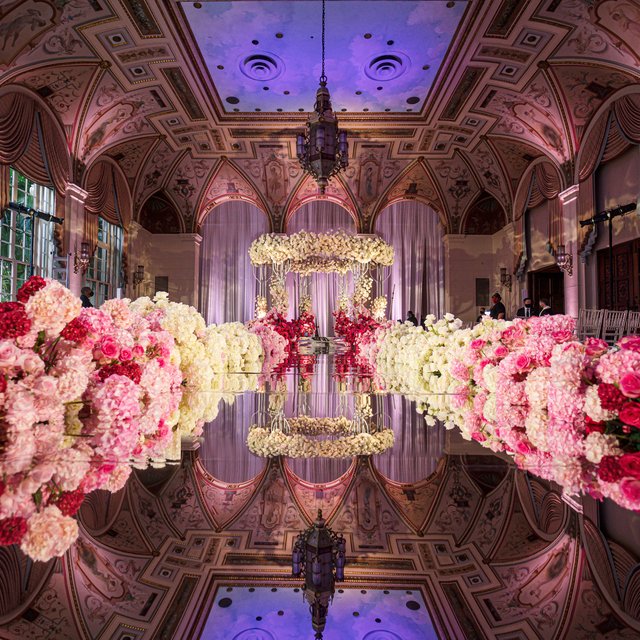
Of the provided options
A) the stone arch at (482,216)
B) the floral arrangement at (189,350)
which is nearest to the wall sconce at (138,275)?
the stone arch at (482,216)

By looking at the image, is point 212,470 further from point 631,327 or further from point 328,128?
point 631,327

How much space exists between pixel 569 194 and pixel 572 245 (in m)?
1.13

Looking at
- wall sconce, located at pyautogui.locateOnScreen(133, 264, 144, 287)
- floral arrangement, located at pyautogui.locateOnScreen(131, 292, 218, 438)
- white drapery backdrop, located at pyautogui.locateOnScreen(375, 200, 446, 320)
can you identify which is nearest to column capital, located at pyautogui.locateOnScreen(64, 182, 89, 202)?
wall sconce, located at pyautogui.locateOnScreen(133, 264, 144, 287)

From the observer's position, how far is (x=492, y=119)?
11484 mm

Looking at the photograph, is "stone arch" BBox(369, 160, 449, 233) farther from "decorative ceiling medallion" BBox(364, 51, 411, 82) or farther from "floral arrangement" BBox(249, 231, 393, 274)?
"floral arrangement" BBox(249, 231, 393, 274)

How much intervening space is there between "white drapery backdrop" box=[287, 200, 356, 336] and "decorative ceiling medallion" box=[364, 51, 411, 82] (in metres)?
6.52

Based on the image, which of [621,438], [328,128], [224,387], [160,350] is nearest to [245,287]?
[328,128]

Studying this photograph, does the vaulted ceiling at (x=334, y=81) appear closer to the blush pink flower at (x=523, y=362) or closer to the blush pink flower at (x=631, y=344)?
the blush pink flower at (x=523, y=362)

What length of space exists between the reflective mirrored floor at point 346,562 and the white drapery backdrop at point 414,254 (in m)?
15.1

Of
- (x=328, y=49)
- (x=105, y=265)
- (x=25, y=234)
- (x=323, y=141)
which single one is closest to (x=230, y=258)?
(x=105, y=265)

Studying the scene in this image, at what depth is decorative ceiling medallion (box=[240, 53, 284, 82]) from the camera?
30.6 ft

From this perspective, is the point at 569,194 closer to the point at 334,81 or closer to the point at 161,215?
the point at 334,81

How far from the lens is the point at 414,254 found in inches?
639

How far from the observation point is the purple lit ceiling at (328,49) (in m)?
7.94
